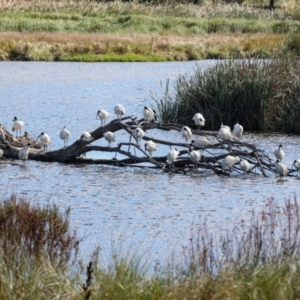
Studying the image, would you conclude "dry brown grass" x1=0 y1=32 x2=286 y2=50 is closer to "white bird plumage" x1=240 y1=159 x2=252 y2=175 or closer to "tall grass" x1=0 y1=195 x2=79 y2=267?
"white bird plumage" x1=240 y1=159 x2=252 y2=175

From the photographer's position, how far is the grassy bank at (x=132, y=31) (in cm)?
3991

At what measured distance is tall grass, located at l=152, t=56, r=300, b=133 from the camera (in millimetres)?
20969

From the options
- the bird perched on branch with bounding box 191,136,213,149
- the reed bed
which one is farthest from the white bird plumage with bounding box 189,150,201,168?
Result: the reed bed

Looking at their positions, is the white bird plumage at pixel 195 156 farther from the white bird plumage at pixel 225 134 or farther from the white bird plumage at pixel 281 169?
the white bird plumage at pixel 281 169

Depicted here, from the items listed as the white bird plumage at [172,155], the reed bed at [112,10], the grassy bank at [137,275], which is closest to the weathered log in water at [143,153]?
the white bird plumage at [172,155]

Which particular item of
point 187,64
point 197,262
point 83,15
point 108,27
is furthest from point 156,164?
point 83,15

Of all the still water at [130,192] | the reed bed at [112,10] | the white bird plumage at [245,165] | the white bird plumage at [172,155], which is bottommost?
the still water at [130,192]

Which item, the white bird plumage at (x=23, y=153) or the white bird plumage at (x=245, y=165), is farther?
the white bird plumage at (x=23, y=153)

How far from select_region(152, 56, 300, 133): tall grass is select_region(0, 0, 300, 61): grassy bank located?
12938 millimetres

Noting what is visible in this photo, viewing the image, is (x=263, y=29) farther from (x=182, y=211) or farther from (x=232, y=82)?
(x=182, y=211)

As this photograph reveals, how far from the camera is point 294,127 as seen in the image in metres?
20.9

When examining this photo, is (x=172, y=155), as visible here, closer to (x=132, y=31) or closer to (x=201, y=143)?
(x=201, y=143)

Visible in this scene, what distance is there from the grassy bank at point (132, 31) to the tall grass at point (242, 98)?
12.9 meters

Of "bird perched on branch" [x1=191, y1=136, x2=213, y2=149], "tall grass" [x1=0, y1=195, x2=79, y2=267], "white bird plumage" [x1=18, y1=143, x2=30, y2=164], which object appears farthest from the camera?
"bird perched on branch" [x1=191, y1=136, x2=213, y2=149]
